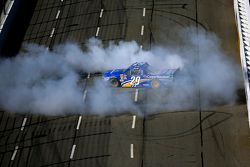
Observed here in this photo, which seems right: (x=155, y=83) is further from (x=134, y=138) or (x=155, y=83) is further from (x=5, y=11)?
(x=5, y=11)

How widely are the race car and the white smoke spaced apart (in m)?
0.62

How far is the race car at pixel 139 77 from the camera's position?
27969mm

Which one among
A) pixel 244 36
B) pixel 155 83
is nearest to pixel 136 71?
pixel 155 83

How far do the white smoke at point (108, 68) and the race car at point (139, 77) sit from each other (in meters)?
0.62

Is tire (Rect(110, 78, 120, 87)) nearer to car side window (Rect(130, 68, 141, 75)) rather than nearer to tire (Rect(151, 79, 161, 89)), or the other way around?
car side window (Rect(130, 68, 141, 75))

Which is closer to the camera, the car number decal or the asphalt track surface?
the asphalt track surface

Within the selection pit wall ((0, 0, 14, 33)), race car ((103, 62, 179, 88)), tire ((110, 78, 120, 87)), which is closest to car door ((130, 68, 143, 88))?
race car ((103, 62, 179, 88))

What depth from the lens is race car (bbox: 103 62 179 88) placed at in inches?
1101

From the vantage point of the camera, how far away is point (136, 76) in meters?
28.4

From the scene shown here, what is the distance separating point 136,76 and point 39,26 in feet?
39.5

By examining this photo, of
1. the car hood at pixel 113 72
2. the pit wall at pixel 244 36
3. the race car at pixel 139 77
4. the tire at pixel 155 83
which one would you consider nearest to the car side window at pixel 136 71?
the race car at pixel 139 77

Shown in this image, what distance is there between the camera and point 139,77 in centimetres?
2844

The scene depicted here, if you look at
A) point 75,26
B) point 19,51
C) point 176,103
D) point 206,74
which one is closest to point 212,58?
point 206,74

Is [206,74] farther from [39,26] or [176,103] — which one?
[39,26]
